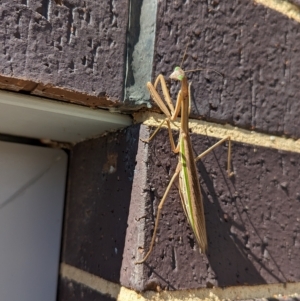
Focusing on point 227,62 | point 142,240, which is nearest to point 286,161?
point 227,62

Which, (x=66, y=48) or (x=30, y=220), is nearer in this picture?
(x=66, y=48)

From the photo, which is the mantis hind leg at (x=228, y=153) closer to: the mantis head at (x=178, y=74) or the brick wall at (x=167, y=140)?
the brick wall at (x=167, y=140)

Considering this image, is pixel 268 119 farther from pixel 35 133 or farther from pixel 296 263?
pixel 35 133

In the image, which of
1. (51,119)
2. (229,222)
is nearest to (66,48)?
(51,119)

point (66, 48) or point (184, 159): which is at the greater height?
point (66, 48)

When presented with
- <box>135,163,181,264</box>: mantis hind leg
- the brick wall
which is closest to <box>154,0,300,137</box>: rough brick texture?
the brick wall

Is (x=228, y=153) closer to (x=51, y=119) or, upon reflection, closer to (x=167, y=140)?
(x=167, y=140)

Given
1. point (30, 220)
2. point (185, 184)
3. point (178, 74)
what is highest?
point (178, 74)
